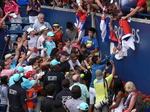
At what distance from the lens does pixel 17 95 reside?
12.8 metres

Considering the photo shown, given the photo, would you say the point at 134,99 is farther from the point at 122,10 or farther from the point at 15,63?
the point at 15,63

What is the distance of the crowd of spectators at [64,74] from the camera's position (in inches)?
468

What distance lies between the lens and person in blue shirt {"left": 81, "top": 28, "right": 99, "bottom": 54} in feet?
52.5

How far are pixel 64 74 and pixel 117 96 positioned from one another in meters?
2.37

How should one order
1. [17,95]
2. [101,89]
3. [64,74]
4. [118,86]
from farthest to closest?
1. [64,74]
2. [101,89]
3. [17,95]
4. [118,86]

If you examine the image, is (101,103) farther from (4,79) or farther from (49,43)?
(49,43)

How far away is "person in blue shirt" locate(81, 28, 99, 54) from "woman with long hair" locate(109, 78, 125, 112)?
12.5ft

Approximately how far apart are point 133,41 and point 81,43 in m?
2.73

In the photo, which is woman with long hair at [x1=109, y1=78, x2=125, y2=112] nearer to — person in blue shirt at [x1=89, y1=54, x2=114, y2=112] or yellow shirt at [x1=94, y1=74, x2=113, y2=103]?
yellow shirt at [x1=94, y1=74, x2=113, y2=103]

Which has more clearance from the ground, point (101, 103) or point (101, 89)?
point (101, 89)

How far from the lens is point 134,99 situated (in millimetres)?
11859

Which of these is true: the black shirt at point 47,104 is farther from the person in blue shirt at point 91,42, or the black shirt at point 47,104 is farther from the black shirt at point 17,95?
the person in blue shirt at point 91,42

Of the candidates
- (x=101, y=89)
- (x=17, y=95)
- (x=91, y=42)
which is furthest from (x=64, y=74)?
(x=91, y=42)

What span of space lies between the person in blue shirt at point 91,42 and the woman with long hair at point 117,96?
150 inches
